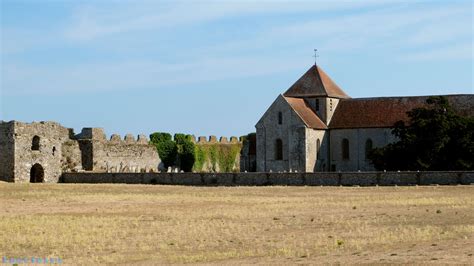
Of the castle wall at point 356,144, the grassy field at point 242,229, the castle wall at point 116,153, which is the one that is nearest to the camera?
the grassy field at point 242,229

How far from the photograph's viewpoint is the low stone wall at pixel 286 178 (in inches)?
2181

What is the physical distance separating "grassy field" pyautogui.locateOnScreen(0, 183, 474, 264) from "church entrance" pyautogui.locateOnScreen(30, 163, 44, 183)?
23.7 metres

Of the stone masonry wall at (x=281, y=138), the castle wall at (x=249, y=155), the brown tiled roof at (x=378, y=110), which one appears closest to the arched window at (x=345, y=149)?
the brown tiled roof at (x=378, y=110)

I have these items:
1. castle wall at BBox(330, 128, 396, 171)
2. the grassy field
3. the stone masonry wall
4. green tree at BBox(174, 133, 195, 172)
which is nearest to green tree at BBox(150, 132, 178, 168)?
green tree at BBox(174, 133, 195, 172)

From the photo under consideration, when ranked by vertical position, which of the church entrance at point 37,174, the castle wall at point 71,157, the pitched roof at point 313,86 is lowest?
the church entrance at point 37,174

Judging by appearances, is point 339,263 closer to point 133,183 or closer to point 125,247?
point 125,247

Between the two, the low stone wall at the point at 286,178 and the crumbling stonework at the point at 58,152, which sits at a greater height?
the crumbling stonework at the point at 58,152

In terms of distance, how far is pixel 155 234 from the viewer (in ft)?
84.5

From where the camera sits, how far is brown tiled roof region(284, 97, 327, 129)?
260 ft

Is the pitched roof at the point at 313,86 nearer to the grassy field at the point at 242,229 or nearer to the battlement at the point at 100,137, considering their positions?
the battlement at the point at 100,137

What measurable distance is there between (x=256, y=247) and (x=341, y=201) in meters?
17.8

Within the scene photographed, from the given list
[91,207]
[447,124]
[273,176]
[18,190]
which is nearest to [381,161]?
[447,124]

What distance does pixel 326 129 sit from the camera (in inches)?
3216

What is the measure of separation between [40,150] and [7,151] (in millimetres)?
3436
